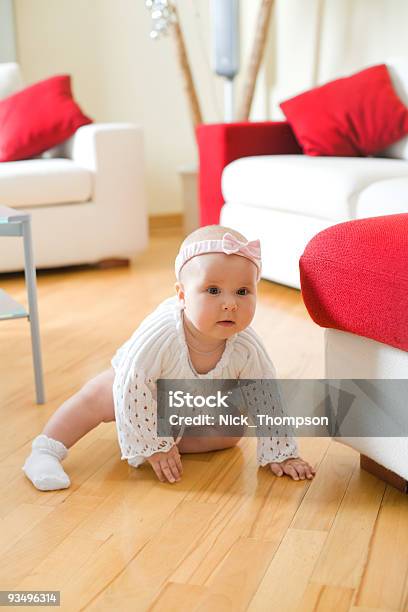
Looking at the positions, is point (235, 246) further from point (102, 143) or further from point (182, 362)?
point (102, 143)

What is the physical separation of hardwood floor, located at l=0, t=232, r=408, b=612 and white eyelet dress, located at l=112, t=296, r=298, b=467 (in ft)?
→ 0.20

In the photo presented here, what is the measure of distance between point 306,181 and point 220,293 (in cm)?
145

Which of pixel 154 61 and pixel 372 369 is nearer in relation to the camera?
pixel 372 369

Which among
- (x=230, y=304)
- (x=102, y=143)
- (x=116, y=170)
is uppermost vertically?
(x=230, y=304)

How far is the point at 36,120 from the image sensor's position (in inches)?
146

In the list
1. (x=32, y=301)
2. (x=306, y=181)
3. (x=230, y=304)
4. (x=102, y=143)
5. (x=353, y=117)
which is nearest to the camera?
(x=230, y=304)

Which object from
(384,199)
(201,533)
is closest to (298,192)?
(384,199)

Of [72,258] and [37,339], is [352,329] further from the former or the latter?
[72,258]

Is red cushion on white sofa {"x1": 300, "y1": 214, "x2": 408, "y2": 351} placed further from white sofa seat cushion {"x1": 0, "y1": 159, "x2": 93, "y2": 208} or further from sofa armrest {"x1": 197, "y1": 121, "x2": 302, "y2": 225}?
white sofa seat cushion {"x1": 0, "y1": 159, "x2": 93, "y2": 208}

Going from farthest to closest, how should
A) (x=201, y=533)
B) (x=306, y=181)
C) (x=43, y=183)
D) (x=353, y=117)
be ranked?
(x=43, y=183) < (x=353, y=117) < (x=306, y=181) < (x=201, y=533)

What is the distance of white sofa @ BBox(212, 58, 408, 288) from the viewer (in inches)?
110

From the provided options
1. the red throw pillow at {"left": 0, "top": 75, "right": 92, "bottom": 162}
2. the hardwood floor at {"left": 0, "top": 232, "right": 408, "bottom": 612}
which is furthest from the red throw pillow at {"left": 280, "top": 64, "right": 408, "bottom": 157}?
the hardwood floor at {"left": 0, "top": 232, "right": 408, "bottom": 612}

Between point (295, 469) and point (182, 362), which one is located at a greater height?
point (182, 362)

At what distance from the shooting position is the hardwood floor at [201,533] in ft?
4.14
